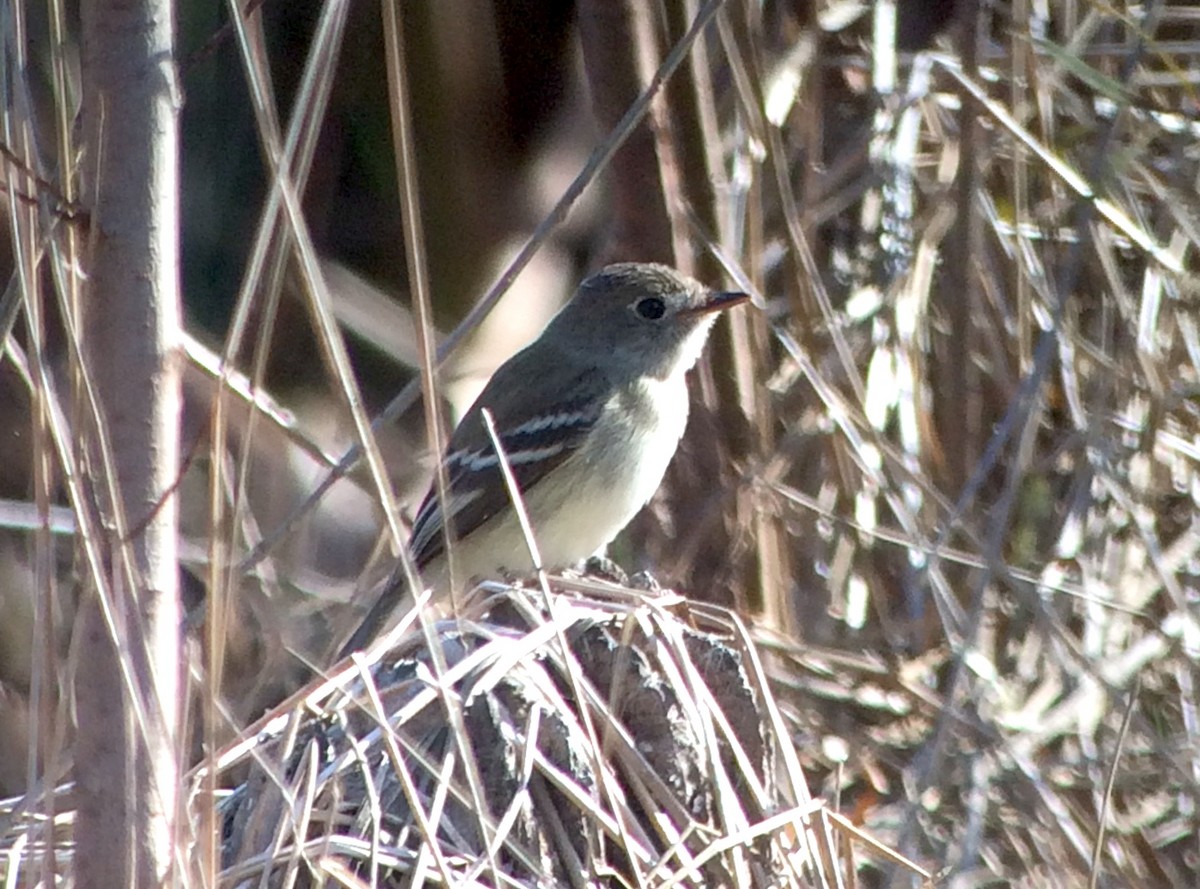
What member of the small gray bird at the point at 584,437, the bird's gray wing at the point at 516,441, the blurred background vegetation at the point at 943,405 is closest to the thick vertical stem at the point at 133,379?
the blurred background vegetation at the point at 943,405

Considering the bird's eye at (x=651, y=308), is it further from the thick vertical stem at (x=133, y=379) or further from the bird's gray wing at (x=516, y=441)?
the thick vertical stem at (x=133, y=379)

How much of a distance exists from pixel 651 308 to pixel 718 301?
0.45 m

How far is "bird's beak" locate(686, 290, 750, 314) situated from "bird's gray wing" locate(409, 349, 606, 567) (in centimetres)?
46

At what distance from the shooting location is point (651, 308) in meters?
5.05

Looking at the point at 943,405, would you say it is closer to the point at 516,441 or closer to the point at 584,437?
the point at 584,437

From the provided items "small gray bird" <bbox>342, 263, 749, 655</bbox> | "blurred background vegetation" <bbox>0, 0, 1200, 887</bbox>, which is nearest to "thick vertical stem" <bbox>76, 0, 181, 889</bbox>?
"blurred background vegetation" <bbox>0, 0, 1200, 887</bbox>

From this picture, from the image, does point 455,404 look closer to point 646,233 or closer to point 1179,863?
point 646,233

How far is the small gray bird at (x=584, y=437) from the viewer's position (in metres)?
4.70

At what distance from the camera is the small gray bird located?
15.4 feet

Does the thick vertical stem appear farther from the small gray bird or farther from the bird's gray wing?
the bird's gray wing

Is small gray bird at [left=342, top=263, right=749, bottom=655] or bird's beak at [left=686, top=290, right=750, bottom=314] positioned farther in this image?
small gray bird at [left=342, top=263, right=749, bottom=655]

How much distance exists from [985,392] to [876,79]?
0.86 m

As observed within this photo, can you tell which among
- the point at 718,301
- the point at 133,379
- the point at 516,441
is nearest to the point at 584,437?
the point at 516,441

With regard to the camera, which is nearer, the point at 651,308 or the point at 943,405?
the point at 943,405
